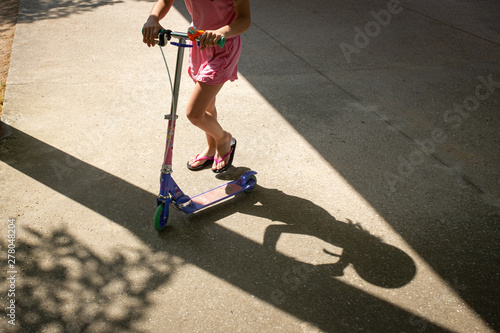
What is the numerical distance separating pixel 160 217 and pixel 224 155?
83 centimetres

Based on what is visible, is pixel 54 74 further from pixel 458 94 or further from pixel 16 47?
pixel 458 94

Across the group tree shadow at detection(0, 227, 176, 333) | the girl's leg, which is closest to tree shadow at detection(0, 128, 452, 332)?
tree shadow at detection(0, 227, 176, 333)

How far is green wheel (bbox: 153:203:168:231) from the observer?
2779 mm

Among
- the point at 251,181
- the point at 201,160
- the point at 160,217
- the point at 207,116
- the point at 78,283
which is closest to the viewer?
the point at 78,283

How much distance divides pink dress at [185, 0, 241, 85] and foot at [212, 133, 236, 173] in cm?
55

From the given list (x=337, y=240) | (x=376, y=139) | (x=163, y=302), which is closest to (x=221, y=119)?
(x=376, y=139)

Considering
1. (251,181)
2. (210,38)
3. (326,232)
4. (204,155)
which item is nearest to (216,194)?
(251,181)

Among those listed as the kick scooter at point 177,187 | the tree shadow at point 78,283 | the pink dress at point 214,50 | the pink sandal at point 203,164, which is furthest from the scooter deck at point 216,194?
the pink dress at point 214,50

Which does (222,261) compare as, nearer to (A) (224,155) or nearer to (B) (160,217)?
(B) (160,217)

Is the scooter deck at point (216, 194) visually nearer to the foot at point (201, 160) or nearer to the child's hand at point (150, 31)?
the foot at point (201, 160)

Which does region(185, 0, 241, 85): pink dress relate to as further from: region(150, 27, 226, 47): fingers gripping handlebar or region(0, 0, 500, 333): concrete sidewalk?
region(0, 0, 500, 333): concrete sidewalk

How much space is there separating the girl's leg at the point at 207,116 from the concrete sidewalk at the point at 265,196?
295mm

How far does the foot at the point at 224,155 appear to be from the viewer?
3.34 meters

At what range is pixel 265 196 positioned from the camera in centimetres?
333
